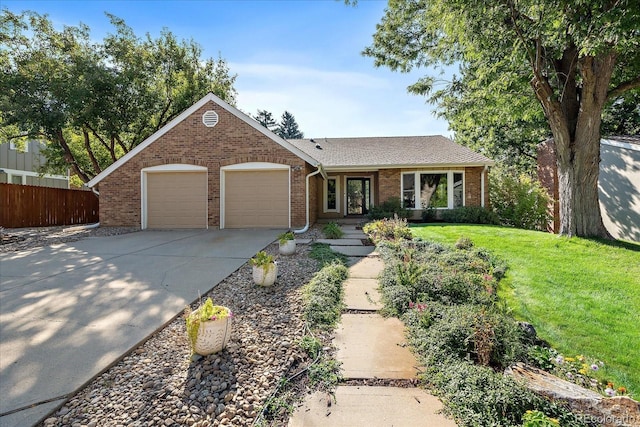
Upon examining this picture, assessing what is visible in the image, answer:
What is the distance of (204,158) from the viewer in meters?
11.8

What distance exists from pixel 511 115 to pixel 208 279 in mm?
10264

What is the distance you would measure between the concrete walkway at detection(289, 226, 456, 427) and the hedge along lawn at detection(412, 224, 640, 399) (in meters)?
2.01

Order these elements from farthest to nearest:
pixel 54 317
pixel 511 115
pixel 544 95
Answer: pixel 511 115, pixel 544 95, pixel 54 317

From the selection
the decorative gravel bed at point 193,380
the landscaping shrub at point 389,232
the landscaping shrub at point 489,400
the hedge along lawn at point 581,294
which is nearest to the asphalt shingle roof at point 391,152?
the landscaping shrub at point 389,232

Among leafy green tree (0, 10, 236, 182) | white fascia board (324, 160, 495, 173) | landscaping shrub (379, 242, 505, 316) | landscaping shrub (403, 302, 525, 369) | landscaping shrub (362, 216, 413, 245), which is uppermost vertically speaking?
leafy green tree (0, 10, 236, 182)

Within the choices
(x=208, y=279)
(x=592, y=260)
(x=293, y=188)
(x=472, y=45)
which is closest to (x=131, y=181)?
(x=293, y=188)

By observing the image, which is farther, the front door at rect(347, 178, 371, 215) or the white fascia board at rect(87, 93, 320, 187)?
the front door at rect(347, 178, 371, 215)

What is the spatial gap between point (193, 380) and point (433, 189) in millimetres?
13595

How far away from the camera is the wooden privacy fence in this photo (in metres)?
13.7

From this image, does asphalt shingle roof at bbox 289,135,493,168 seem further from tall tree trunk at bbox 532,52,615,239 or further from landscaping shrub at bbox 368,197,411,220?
tall tree trunk at bbox 532,52,615,239

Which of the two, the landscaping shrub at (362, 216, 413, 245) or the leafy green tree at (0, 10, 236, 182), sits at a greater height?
the leafy green tree at (0, 10, 236, 182)

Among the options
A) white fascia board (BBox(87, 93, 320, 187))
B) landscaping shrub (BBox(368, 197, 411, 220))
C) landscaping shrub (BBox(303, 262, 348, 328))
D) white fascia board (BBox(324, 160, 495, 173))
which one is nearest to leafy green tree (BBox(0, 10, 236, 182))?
white fascia board (BBox(87, 93, 320, 187))

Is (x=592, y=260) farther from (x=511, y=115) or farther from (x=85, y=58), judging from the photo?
(x=85, y=58)

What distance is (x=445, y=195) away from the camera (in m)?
14.4
